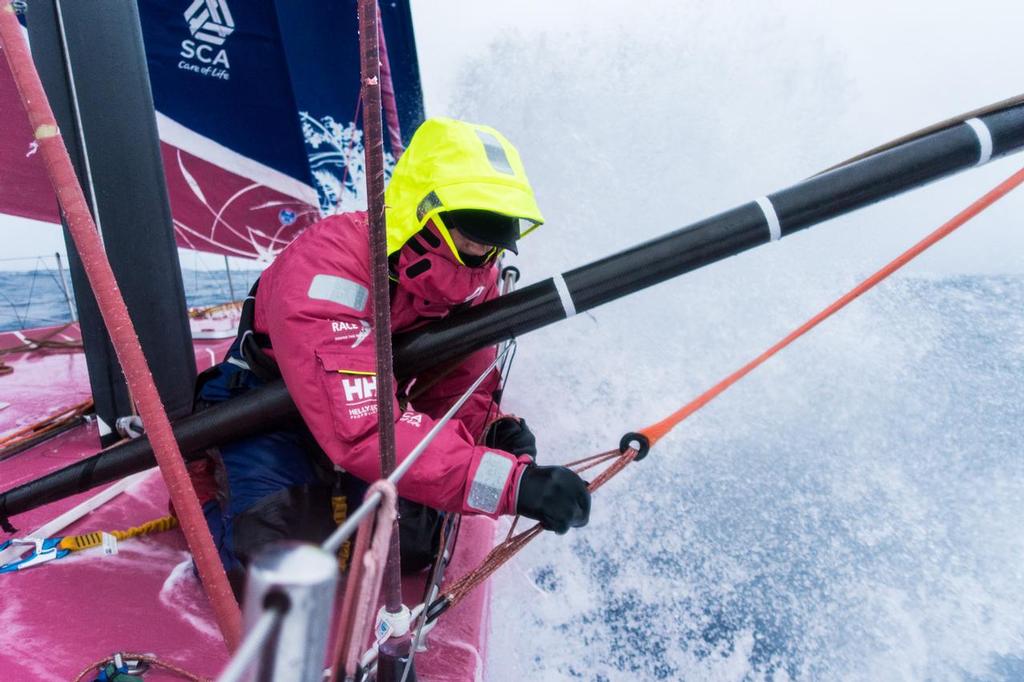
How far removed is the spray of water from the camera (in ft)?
5.67

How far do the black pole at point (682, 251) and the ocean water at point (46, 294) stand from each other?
5634mm

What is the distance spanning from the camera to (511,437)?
1.79m

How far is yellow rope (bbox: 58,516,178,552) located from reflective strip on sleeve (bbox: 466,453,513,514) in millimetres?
1093

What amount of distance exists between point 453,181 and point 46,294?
1429 cm

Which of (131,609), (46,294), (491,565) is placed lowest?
(46,294)

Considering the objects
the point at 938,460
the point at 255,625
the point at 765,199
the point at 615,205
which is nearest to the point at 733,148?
the point at 615,205

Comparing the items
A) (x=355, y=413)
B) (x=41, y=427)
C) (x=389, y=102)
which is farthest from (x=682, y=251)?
(x=389, y=102)

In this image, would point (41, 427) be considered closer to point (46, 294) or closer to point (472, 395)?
point (472, 395)

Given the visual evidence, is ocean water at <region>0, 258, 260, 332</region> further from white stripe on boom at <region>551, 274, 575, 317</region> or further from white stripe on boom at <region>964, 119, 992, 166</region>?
white stripe on boom at <region>964, 119, 992, 166</region>

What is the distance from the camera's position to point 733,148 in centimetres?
448

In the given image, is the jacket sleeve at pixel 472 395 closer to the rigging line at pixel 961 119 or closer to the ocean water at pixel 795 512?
the ocean water at pixel 795 512

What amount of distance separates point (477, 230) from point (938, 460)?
2.31 metres

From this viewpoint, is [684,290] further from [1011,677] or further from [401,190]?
[401,190]

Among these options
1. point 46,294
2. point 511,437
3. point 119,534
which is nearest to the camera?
point 119,534
